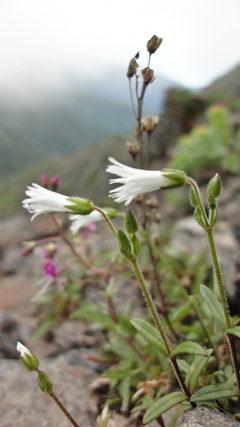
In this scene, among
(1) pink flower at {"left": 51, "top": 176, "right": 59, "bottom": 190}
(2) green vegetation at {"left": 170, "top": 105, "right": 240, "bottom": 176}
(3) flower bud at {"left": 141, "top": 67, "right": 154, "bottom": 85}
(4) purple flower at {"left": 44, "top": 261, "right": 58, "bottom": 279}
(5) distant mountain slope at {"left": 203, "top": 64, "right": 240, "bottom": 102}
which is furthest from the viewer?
(5) distant mountain slope at {"left": 203, "top": 64, "right": 240, "bottom": 102}

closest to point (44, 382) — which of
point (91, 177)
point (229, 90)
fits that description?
point (91, 177)

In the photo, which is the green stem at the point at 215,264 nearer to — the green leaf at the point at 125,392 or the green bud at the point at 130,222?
the green bud at the point at 130,222

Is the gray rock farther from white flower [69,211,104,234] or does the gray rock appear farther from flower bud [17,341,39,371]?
white flower [69,211,104,234]

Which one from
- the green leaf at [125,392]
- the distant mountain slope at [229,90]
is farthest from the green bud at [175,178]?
the distant mountain slope at [229,90]

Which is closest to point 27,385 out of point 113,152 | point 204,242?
point 204,242

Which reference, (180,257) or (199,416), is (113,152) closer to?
(180,257)

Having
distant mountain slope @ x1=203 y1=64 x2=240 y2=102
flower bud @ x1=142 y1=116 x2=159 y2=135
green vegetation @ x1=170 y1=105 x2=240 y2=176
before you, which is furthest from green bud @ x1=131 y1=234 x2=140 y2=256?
distant mountain slope @ x1=203 y1=64 x2=240 y2=102

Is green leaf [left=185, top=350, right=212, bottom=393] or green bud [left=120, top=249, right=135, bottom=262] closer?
A: green bud [left=120, top=249, right=135, bottom=262]
